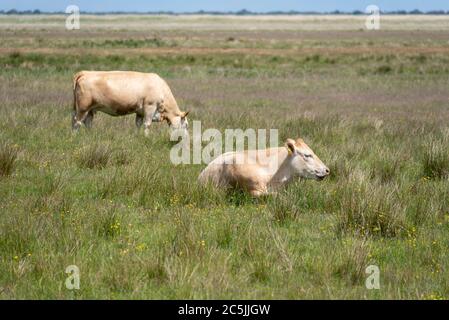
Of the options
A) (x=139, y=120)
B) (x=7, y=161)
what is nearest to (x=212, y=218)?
(x=7, y=161)

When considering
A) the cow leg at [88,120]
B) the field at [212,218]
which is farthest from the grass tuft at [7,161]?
the cow leg at [88,120]

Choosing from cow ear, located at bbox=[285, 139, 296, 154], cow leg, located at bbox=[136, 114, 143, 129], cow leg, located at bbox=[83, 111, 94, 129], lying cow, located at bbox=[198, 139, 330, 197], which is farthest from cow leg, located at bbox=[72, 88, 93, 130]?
cow ear, located at bbox=[285, 139, 296, 154]

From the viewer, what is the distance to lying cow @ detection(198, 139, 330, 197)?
8867 mm

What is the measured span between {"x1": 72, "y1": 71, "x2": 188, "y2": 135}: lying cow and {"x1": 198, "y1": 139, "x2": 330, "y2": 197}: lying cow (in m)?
5.26

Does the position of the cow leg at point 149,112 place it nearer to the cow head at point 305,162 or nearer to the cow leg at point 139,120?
the cow leg at point 139,120

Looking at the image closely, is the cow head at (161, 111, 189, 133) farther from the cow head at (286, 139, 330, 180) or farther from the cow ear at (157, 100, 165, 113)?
the cow head at (286, 139, 330, 180)

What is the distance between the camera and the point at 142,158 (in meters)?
11.0

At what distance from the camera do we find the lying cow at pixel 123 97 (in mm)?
14445

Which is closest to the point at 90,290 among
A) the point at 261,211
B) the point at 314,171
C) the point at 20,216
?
the point at 20,216

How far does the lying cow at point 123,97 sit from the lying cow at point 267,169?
526 centimetres

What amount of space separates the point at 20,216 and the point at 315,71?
3133 cm

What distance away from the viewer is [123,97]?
1464 centimetres

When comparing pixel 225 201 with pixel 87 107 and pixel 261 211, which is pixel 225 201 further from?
pixel 87 107

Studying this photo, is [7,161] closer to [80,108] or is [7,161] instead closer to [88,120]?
[80,108]
